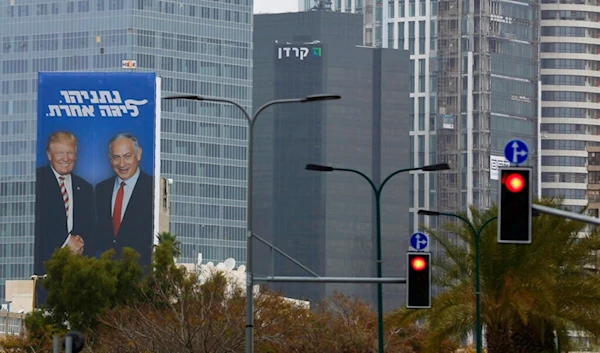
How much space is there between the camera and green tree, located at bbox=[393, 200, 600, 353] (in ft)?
193

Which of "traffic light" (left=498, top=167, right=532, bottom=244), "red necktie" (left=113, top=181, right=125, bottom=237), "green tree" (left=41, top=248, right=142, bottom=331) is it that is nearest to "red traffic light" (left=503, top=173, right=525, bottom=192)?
"traffic light" (left=498, top=167, right=532, bottom=244)

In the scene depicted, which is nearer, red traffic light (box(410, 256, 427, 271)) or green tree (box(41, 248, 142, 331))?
red traffic light (box(410, 256, 427, 271))

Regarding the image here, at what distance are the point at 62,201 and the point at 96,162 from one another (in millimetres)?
4270

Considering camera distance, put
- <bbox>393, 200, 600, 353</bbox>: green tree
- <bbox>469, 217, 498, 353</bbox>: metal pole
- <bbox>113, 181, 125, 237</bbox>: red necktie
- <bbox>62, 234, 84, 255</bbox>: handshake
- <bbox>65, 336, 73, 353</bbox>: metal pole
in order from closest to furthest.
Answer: <bbox>65, 336, 73, 353</bbox>: metal pole → <bbox>469, 217, 498, 353</bbox>: metal pole → <bbox>393, 200, 600, 353</bbox>: green tree → <bbox>62, 234, 84, 255</bbox>: handshake → <bbox>113, 181, 125, 237</bbox>: red necktie

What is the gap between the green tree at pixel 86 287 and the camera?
8894 cm

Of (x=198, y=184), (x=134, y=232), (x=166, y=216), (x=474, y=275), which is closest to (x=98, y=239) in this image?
(x=134, y=232)

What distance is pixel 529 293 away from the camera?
58.2 meters

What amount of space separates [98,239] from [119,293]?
6641cm

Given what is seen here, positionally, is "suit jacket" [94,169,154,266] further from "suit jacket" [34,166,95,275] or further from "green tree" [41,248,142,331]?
"green tree" [41,248,142,331]

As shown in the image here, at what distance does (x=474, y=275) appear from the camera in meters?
62.9

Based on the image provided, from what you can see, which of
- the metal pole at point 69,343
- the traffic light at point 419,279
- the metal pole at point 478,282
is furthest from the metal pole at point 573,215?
the metal pole at point 478,282

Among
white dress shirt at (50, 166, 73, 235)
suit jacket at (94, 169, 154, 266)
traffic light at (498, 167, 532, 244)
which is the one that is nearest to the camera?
traffic light at (498, 167, 532, 244)

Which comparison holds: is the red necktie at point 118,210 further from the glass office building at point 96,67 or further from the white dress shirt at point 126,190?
the glass office building at point 96,67

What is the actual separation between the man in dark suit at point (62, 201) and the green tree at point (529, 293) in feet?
315
